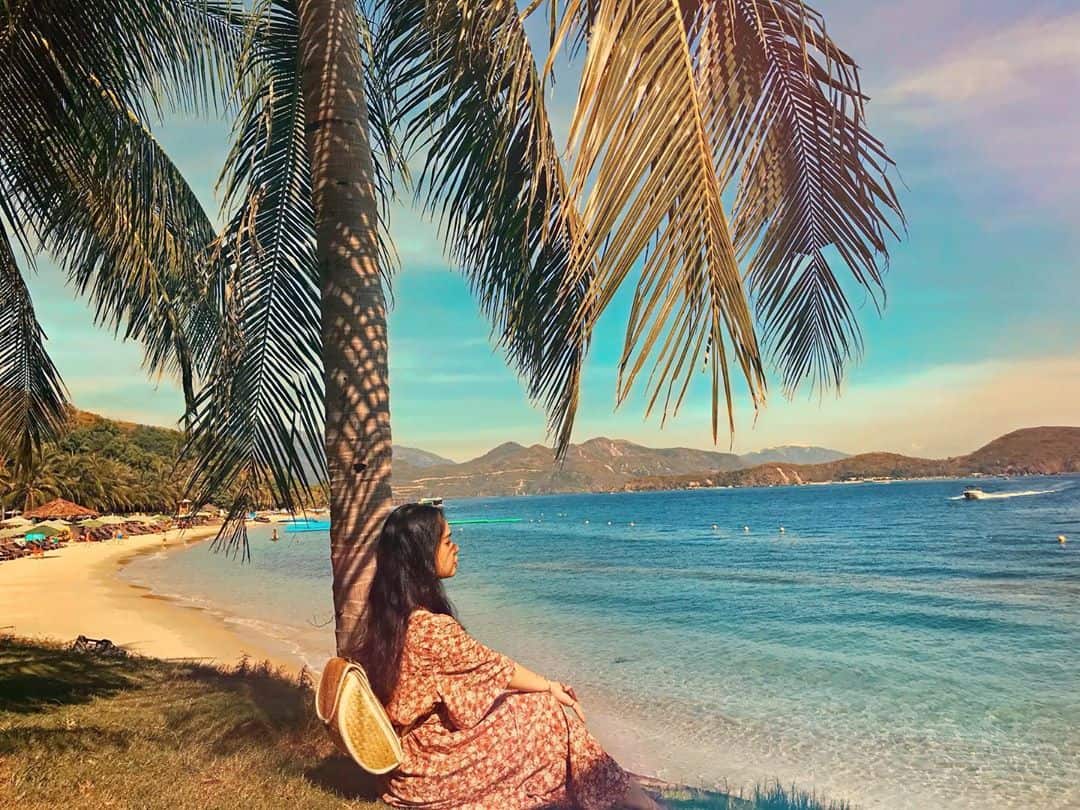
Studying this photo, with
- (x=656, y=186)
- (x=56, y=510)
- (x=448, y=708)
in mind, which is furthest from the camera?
(x=56, y=510)

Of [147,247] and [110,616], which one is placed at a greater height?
[147,247]

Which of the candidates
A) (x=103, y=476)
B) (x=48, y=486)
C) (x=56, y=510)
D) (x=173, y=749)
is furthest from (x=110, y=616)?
(x=103, y=476)

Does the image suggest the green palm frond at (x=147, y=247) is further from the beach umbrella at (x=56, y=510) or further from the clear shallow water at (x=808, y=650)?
the beach umbrella at (x=56, y=510)

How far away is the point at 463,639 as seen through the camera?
279 cm

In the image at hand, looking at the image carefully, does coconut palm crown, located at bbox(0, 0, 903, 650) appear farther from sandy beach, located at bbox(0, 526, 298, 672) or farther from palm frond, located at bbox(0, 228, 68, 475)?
sandy beach, located at bbox(0, 526, 298, 672)

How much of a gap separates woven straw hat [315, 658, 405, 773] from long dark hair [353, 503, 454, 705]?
144 millimetres

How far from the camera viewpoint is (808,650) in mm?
13266

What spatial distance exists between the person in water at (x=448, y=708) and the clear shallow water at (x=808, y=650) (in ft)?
15.2

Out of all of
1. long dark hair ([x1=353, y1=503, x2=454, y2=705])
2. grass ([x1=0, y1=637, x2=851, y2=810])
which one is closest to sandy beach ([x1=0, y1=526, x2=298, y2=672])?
grass ([x1=0, y1=637, x2=851, y2=810])

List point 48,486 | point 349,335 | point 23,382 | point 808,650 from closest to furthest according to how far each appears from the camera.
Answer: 1. point 349,335
2. point 23,382
3. point 808,650
4. point 48,486

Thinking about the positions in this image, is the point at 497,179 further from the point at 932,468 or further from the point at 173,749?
the point at 932,468

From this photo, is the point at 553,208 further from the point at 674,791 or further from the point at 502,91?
the point at 674,791

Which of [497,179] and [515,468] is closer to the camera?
[497,179]

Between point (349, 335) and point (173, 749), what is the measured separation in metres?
2.42
